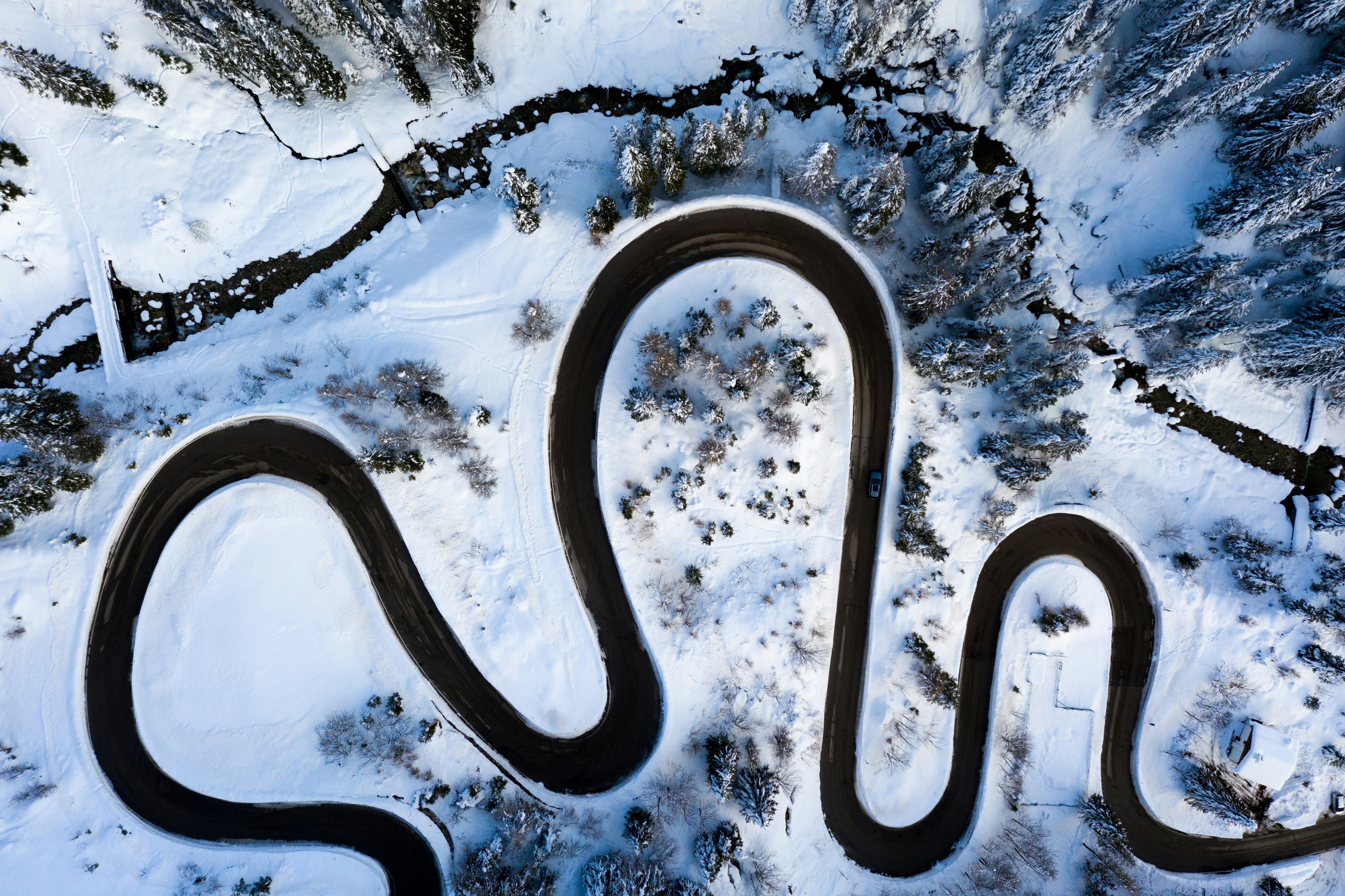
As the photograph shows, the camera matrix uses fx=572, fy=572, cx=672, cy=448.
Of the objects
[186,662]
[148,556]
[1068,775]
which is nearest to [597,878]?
[186,662]

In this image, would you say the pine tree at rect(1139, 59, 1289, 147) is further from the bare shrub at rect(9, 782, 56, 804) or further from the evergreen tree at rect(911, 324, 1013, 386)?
the bare shrub at rect(9, 782, 56, 804)

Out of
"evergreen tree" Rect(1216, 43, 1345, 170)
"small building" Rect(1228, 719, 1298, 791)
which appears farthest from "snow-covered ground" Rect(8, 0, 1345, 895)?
"evergreen tree" Rect(1216, 43, 1345, 170)

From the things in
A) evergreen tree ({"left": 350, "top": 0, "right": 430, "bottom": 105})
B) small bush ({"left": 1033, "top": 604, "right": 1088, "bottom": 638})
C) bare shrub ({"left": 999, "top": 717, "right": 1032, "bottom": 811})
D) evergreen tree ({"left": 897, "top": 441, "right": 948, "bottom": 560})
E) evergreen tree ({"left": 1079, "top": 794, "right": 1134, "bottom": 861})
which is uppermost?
evergreen tree ({"left": 350, "top": 0, "right": 430, "bottom": 105})

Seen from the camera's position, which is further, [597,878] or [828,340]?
[828,340]

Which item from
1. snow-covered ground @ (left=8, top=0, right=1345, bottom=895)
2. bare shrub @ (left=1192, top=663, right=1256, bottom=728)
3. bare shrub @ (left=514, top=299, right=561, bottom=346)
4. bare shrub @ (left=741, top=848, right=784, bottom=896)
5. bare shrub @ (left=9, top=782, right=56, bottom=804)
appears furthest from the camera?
bare shrub @ (left=1192, top=663, right=1256, bottom=728)

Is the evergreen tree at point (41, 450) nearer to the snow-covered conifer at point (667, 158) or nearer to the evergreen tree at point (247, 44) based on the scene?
the evergreen tree at point (247, 44)

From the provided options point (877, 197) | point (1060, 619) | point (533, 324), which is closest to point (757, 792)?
point (1060, 619)

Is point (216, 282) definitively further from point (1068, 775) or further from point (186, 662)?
point (1068, 775)
